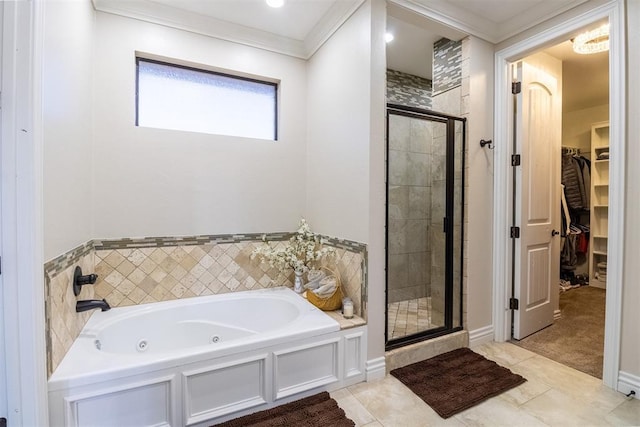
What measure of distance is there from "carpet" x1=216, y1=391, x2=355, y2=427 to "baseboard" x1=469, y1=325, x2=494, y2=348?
4.51 ft

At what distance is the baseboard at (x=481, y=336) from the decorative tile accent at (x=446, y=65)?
6.95 ft

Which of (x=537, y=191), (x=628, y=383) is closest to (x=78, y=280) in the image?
(x=628, y=383)

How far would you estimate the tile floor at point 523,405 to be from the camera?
1.62m

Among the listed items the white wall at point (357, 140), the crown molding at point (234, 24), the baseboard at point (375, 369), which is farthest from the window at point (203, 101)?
the baseboard at point (375, 369)

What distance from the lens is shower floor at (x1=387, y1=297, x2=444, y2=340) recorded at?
7.79 ft

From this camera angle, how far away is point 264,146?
265cm

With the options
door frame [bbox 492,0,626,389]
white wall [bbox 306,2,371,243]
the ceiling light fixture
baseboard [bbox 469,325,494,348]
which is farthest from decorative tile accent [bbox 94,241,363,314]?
the ceiling light fixture

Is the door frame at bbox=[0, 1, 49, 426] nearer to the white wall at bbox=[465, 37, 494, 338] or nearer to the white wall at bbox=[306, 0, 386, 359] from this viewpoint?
the white wall at bbox=[306, 0, 386, 359]

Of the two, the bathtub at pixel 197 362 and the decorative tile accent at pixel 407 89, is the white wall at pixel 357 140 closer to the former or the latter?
the bathtub at pixel 197 362

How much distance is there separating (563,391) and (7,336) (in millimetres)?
2940

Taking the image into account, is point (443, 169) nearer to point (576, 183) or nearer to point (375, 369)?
point (375, 369)

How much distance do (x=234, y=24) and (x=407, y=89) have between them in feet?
6.76

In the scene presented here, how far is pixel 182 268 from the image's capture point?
2377 mm

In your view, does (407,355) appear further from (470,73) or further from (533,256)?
(470,73)
